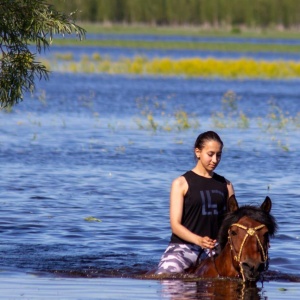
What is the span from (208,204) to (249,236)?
1.28 metres

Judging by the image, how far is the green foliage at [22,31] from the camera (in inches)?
585

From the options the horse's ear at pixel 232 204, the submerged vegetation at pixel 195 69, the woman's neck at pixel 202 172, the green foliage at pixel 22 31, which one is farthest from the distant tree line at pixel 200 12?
the horse's ear at pixel 232 204

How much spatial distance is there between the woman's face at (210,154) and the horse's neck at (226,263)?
93 centimetres

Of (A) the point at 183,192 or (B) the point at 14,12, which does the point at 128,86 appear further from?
(A) the point at 183,192

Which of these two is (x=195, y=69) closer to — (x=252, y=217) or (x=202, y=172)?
(x=202, y=172)

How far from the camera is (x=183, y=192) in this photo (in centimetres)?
1074

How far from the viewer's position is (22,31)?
1509cm

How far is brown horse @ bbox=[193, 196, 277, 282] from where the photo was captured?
31.1ft

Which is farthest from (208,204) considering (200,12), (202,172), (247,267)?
(200,12)

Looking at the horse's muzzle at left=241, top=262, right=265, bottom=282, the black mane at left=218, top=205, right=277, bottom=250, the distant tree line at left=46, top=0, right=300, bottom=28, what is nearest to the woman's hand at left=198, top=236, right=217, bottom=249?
the black mane at left=218, top=205, right=277, bottom=250

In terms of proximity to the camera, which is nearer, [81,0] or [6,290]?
[6,290]

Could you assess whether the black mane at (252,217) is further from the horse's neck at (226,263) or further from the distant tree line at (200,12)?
the distant tree line at (200,12)

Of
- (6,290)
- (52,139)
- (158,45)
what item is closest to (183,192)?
(6,290)

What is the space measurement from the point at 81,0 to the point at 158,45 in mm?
49751
